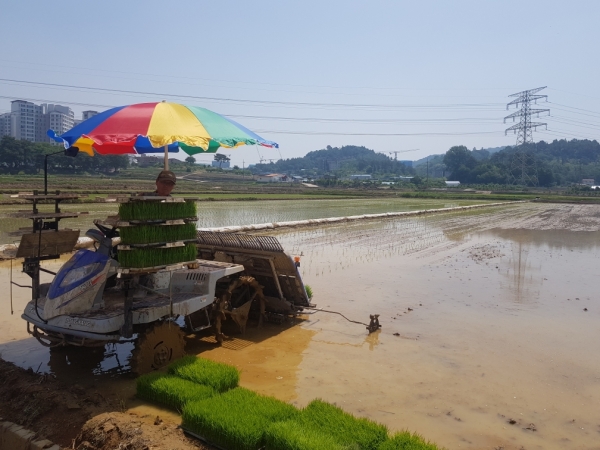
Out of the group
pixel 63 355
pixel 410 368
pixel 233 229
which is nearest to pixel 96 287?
pixel 63 355

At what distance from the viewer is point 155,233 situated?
523cm

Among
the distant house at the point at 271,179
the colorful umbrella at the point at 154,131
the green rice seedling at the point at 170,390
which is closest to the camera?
the green rice seedling at the point at 170,390

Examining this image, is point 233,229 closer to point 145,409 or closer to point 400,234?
point 400,234

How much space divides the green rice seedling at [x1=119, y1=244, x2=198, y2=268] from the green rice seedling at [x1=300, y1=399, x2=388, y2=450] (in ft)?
7.13

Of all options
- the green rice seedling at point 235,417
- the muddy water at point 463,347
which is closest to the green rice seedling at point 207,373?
the green rice seedling at point 235,417

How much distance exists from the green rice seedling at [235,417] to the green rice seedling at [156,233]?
1.71 m

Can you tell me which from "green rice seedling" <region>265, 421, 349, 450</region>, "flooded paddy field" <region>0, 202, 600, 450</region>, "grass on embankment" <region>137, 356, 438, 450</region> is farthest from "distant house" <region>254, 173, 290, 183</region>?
"green rice seedling" <region>265, 421, 349, 450</region>

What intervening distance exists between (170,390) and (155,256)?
1369 mm

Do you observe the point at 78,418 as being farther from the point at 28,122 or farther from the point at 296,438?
the point at 28,122

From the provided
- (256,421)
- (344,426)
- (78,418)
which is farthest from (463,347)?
(78,418)

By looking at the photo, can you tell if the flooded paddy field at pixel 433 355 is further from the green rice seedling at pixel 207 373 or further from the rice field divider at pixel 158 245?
the rice field divider at pixel 158 245

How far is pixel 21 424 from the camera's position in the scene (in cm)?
451

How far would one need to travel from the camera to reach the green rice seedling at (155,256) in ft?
16.6

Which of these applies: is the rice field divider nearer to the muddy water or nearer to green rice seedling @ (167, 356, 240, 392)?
green rice seedling @ (167, 356, 240, 392)
